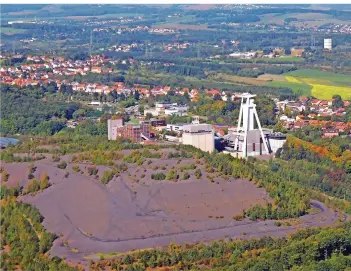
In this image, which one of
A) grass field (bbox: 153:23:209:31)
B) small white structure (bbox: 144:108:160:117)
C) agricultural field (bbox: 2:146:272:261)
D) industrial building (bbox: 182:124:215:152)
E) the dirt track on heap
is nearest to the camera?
the dirt track on heap

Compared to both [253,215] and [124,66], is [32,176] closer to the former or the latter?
[253,215]

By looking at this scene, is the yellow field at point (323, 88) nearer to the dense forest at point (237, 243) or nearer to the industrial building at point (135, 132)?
the industrial building at point (135, 132)

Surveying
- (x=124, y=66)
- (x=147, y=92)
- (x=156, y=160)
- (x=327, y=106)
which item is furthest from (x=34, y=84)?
(x=156, y=160)

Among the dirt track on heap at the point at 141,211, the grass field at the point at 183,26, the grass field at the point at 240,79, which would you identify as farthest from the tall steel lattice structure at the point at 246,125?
the grass field at the point at 183,26

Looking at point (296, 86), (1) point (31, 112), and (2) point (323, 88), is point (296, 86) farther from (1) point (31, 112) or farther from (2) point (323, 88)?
(1) point (31, 112)

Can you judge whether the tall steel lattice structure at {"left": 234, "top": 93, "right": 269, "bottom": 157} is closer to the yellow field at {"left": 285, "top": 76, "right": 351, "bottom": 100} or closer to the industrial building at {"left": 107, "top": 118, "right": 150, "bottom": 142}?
the industrial building at {"left": 107, "top": 118, "right": 150, "bottom": 142}

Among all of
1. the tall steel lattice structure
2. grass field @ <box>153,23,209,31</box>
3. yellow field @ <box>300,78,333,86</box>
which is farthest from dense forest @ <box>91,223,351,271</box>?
grass field @ <box>153,23,209,31</box>
